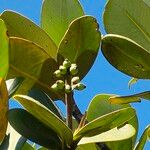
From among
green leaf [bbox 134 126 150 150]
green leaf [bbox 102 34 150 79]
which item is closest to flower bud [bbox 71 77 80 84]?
green leaf [bbox 102 34 150 79]

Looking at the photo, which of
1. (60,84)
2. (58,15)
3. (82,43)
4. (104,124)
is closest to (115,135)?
(104,124)

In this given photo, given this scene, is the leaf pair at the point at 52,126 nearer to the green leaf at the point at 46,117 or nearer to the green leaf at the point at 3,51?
the green leaf at the point at 46,117

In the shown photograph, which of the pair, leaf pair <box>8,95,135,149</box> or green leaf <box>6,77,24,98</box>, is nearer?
leaf pair <box>8,95,135,149</box>

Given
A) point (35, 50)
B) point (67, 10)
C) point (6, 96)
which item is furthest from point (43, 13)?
point (6, 96)

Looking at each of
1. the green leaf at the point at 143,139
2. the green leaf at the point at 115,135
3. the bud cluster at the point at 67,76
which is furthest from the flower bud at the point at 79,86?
the green leaf at the point at 143,139

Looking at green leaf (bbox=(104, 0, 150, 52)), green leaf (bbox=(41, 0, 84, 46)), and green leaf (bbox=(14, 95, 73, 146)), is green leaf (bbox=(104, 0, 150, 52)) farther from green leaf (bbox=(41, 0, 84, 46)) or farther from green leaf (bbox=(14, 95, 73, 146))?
green leaf (bbox=(14, 95, 73, 146))

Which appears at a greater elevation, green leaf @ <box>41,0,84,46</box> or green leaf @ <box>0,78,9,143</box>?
green leaf @ <box>41,0,84,46</box>
